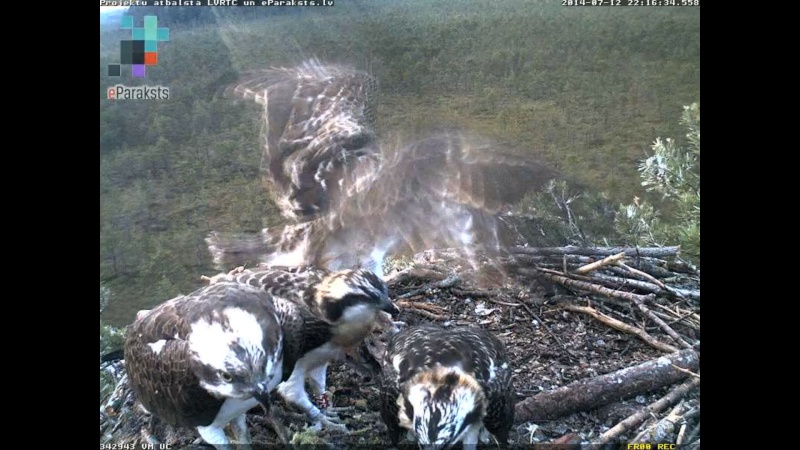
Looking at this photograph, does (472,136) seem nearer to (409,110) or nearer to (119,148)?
(409,110)

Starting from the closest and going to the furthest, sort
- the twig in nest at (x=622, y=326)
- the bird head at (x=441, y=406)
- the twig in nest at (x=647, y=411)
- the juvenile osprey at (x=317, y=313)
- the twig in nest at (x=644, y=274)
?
the bird head at (x=441, y=406)
the juvenile osprey at (x=317, y=313)
the twig in nest at (x=647, y=411)
the twig in nest at (x=622, y=326)
the twig in nest at (x=644, y=274)

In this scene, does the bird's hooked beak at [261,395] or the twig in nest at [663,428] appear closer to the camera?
the bird's hooked beak at [261,395]

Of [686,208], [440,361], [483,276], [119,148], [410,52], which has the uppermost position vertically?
[410,52]

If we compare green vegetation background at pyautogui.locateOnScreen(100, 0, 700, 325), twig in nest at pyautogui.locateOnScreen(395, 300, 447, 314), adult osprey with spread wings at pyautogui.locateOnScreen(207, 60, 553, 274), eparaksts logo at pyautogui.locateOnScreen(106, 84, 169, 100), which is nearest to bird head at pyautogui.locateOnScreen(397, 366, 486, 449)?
twig in nest at pyautogui.locateOnScreen(395, 300, 447, 314)

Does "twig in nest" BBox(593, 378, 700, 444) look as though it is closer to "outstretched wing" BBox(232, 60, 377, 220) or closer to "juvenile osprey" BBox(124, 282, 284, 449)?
"juvenile osprey" BBox(124, 282, 284, 449)

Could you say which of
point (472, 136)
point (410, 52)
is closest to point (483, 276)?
point (472, 136)

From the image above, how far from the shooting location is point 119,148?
3.38m

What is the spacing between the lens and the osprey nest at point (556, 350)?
3.19 metres

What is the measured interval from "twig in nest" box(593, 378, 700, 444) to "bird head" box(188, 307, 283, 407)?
155 centimetres

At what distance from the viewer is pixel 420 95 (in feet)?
11.2

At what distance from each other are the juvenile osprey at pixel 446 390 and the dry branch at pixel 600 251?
610mm

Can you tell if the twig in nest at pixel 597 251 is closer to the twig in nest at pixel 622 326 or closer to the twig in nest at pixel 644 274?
the twig in nest at pixel 644 274

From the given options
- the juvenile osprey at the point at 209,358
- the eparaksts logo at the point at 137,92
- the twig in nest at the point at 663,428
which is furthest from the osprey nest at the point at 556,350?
the eparaksts logo at the point at 137,92

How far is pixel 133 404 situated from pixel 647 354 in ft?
8.13
